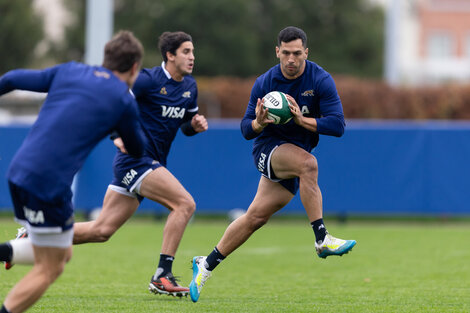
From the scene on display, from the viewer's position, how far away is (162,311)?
707 cm

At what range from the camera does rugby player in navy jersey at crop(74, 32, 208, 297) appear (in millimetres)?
7770

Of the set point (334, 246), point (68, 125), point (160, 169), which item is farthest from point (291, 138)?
point (68, 125)

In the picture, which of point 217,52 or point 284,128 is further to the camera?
point 217,52

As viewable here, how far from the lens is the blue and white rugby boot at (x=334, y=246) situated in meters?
7.12

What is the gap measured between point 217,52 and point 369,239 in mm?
22052

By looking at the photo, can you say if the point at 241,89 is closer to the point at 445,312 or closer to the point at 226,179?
the point at 226,179

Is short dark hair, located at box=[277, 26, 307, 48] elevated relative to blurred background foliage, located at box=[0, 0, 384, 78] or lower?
elevated

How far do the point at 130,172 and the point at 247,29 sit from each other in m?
29.0

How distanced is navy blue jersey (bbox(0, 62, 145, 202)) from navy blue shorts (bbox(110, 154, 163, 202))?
88.2 inches

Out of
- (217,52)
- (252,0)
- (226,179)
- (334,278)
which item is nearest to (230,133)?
(226,179)

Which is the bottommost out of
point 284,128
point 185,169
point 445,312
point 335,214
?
point 335,214

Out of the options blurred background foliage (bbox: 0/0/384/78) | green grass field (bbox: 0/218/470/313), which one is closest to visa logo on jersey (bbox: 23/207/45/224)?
green grass field (bbox: 0/218/470/313)

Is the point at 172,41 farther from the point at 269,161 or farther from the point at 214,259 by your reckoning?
the point at 214,259

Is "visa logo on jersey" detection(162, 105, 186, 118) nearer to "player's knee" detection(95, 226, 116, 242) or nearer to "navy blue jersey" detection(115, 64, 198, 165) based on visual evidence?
"navy blue jersey" detection(115, 64, 198, 165)
